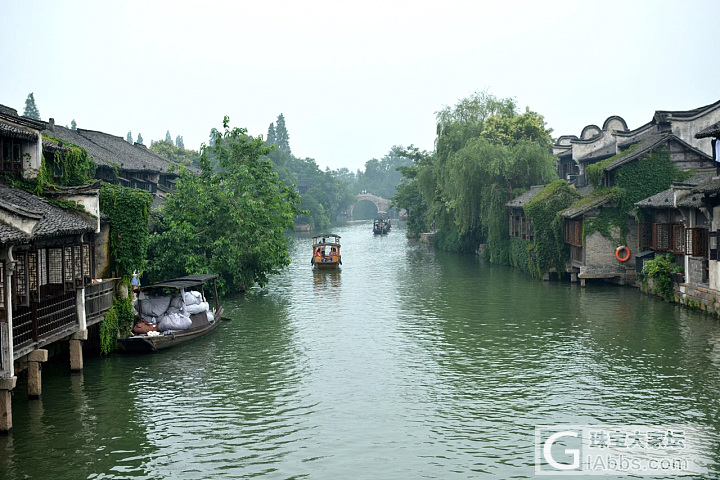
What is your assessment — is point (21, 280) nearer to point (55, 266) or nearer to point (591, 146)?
point (55, 266)

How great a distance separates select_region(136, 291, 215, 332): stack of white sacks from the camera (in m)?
27.7

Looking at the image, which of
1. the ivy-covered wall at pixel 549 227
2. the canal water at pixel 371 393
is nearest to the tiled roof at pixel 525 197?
the ivy-covered wall at pixel 549 227

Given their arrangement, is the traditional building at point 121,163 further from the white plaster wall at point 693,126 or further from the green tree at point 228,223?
the white plaster wall at point 693,126

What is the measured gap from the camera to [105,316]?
968 inches

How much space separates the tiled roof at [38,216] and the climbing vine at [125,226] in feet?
7.05

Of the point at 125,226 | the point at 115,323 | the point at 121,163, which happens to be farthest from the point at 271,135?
the point at 115,323

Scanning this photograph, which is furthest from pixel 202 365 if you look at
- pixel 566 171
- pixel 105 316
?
pixel 566 171

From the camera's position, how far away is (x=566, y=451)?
16734 millimetres

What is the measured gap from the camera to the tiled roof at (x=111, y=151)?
149 ft

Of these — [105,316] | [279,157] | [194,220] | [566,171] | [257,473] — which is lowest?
[257,473]

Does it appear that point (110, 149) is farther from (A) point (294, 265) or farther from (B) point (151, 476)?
(B) point (151, 476)

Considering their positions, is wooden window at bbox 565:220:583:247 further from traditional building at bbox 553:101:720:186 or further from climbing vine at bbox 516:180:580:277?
traditional building at bbox 553:101:720:186

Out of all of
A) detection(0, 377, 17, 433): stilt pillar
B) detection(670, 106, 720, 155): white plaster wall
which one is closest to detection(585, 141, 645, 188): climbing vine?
detection(670, 106, 720, 155): white plaster wall

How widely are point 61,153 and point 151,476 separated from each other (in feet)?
49.8
